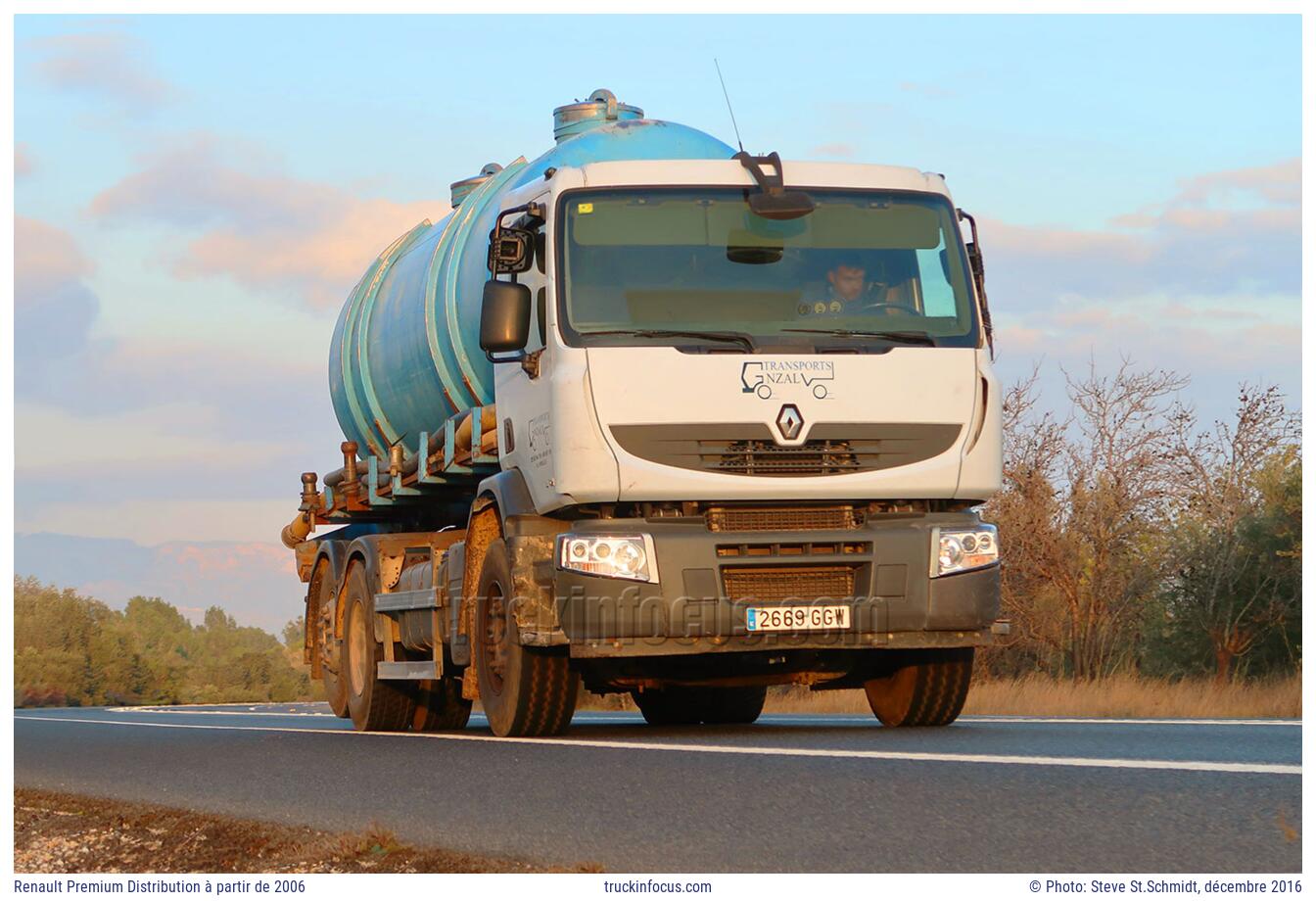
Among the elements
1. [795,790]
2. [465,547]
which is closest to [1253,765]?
[795,790]

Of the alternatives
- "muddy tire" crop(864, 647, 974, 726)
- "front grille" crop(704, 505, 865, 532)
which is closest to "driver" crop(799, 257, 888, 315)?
"front grille" crop(704, 505, 865, 532)

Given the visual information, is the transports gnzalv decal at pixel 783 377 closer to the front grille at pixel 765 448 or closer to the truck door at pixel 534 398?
the front grille at pixel 765 448

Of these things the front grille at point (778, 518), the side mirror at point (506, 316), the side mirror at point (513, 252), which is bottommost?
the front grille at point (778, 518)

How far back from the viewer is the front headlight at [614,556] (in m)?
10.1

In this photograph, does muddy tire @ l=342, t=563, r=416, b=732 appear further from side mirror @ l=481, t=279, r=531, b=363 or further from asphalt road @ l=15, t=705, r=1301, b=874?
side mirror @ l=481, t=279, r=531, b=363

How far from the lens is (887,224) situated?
11.1m

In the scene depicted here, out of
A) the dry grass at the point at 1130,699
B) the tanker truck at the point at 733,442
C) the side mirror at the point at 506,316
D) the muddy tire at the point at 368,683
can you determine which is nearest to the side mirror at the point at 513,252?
the tanker truck at the point at 733,442

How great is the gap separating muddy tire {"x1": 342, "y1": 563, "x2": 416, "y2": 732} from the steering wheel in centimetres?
565

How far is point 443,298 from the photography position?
1426 centimetres

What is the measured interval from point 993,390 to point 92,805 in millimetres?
5427

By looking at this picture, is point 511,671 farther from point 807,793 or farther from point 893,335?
point 807,793

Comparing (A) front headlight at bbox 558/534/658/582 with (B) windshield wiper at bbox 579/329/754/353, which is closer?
(A) front headlight at bbox 558/534/658/582

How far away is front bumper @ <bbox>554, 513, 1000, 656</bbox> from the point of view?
10.1 metres

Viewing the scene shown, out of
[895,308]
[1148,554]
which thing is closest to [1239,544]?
[1148,554]
